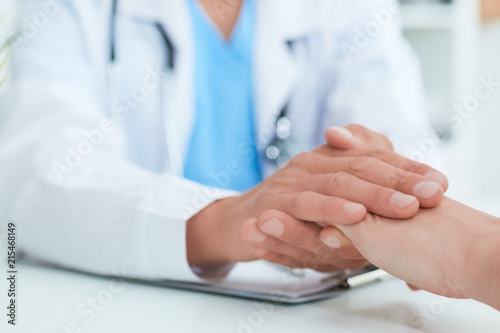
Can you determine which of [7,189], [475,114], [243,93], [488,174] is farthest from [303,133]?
[488,174]

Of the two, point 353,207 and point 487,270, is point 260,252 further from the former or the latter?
point 487,270

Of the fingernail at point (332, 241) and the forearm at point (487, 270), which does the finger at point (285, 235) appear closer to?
the fingernail at point (332, 241)

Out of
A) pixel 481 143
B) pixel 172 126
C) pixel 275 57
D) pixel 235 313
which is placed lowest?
pixel 481 143

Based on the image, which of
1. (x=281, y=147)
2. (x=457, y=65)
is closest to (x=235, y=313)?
(x=281, y=147)

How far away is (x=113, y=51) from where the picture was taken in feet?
3.00

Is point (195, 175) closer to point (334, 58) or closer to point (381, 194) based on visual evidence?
point (334, 58)

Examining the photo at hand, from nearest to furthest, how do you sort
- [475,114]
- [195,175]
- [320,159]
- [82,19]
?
[320,159] → [82,19] → [195,175] → [475,114]

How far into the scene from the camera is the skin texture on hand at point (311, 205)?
1.58ft

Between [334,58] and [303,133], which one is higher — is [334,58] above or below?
above

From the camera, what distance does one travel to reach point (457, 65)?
2049mm

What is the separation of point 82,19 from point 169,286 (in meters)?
0.55

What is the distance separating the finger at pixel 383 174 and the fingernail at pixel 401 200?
0.05 ft

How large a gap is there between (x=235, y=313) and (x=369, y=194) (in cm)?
16

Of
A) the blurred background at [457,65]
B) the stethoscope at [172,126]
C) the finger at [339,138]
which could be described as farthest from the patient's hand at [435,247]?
the blurred background at [457,65]
